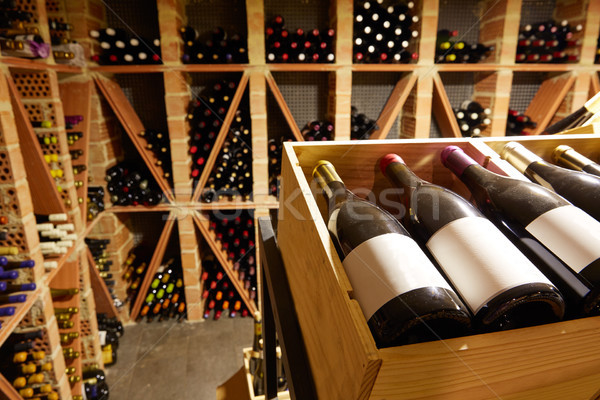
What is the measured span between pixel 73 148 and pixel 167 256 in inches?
42.6

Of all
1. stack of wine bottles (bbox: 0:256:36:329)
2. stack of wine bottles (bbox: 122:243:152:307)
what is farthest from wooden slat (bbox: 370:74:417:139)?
stack of wine bottles (bbox: 0:256:36:329)

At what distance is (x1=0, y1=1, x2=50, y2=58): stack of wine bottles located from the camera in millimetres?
1248

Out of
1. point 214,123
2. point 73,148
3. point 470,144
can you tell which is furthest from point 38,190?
point 470,144

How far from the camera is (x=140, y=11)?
2.20 metres

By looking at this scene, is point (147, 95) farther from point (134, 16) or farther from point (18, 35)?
point (18, 35)

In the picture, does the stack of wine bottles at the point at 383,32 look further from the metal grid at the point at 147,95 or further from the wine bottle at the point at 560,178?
the wine bottle at the point at 560,178

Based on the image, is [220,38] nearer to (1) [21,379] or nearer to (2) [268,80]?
(2) [268,80]

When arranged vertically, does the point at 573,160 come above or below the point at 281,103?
below

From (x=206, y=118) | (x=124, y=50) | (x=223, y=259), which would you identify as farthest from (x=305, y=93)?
(x=223, y=259)

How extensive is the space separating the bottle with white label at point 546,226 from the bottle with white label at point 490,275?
0.03 m

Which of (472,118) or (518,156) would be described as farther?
(472,118)

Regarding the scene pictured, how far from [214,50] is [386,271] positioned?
6.67ft

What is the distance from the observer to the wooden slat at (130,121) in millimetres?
2085

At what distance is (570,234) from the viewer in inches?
15.5
